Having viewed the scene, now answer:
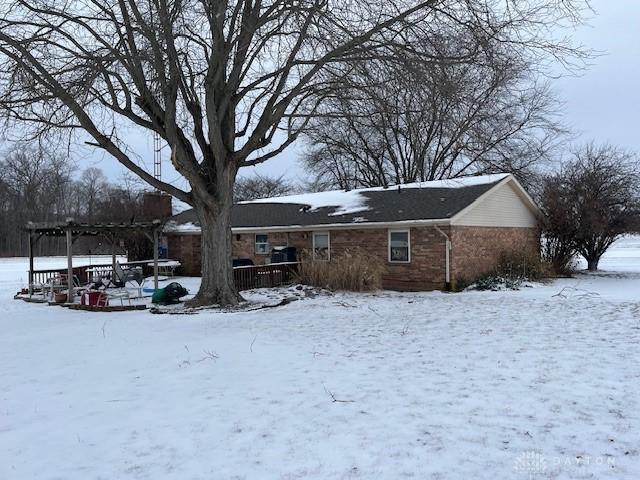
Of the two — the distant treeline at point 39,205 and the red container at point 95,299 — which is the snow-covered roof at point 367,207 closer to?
the red container at point 95,299

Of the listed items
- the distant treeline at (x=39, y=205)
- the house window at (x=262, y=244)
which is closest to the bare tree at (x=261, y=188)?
the distant treeline at (x=39, y=205)

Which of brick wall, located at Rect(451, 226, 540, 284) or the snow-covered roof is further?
the snow-covered roof

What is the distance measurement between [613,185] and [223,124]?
16.1 metres

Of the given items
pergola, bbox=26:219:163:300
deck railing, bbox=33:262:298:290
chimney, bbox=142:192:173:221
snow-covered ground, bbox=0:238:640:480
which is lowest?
snow-covered ground, bbox=0:238:640:480

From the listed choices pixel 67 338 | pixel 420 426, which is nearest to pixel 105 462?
pixel 420 426

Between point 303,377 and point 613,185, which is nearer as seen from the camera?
point 303,377

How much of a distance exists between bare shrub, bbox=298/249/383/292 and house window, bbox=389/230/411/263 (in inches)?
58.1

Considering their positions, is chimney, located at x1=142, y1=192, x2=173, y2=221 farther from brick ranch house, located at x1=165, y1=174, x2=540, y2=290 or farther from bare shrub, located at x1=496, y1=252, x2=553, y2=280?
bare shrub, located at x1=496, y1=252, x2=553, y2=280

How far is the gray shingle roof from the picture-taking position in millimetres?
18188

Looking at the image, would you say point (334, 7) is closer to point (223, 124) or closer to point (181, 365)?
point (223, 124)

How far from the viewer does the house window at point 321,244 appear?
20.2 metres

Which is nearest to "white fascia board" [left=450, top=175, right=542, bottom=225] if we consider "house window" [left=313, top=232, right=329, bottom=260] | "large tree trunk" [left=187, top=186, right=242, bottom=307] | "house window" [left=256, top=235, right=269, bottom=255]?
"house window" [left=313, top=232, right=329, bottom=260]

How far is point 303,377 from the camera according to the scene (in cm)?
627

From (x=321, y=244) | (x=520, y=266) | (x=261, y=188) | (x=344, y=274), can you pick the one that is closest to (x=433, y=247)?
(x=344, y=274)
